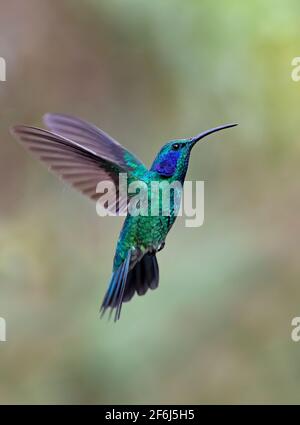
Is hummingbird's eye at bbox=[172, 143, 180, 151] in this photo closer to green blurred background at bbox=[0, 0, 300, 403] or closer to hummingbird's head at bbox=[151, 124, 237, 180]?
hummingbird's head at bbox=[151, 124, 237, 180]

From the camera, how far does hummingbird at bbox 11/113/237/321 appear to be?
1.15m

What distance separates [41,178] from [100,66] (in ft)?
2.11

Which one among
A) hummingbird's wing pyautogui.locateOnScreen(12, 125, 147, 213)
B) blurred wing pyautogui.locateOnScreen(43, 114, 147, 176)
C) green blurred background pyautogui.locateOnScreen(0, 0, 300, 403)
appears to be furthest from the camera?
green blurred background pyautogui.locateOnScreen(0, 0, 300, 403)

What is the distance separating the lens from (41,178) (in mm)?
2936

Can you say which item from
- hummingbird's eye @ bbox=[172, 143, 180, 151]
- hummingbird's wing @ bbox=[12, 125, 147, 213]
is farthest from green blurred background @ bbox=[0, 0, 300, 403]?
hummingbird's eye @ bbox=[172, 143, 180, 151]

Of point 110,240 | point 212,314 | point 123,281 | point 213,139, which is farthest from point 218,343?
point 123,281

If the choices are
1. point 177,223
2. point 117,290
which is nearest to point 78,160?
point 117,290

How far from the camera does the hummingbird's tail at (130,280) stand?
125 centimetres

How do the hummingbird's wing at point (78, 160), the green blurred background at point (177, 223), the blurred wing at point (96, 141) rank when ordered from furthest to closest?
1. the green blurred background at point (177, 223)
2. the blurred wing at point (96, 141)
3. the hummingbird's wing at point (78, 160)

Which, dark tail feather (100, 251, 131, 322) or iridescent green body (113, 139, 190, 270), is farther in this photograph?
iridescent green body (113, 139, 190, 270)

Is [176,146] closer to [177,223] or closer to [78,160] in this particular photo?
[78,160]

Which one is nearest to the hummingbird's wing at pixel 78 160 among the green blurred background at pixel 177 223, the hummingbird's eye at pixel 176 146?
the hummingbird's eye at pixel 176 146

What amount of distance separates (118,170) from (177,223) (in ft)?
4.24

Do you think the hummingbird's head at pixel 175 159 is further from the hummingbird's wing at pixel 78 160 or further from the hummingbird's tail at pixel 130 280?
the hummingbird's tail at pixel 130 280
